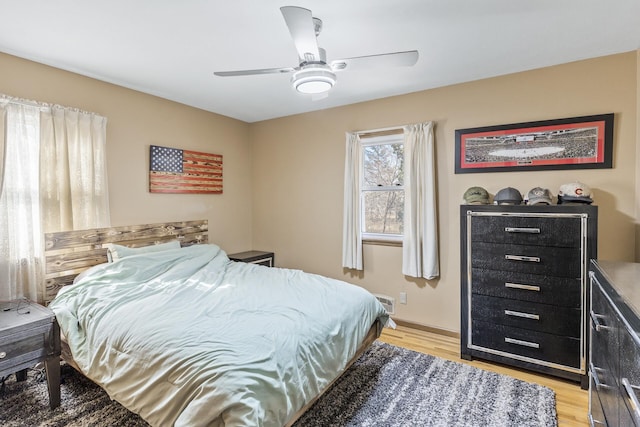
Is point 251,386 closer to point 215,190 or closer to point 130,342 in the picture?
point 130,342

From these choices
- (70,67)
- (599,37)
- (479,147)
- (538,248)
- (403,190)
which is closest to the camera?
(599,37)

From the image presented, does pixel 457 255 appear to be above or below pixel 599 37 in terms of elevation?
below

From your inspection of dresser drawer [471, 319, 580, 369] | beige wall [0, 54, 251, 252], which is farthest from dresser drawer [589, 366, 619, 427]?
beige wall [0, 54, 251, 252]

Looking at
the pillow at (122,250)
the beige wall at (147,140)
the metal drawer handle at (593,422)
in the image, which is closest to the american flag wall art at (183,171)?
the beige wall at (147,140)

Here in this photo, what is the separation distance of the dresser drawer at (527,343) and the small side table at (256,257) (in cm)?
258

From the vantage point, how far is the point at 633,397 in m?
1.12

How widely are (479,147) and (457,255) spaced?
105 centimetres

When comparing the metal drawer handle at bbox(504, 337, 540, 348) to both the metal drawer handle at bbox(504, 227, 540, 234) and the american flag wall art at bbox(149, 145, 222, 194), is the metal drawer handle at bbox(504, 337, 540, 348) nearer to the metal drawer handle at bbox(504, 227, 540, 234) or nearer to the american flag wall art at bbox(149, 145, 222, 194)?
the metal drawer handle at bbox(504, 227, 540, 234)

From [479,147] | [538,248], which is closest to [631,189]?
[538,248]

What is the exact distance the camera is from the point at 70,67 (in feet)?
8.98

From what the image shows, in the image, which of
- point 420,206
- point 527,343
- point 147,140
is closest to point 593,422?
point 527,343

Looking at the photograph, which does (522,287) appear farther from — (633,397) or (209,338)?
(209,338)

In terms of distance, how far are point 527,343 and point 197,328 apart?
240 centimetres

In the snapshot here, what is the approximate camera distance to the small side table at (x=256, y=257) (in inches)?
161
